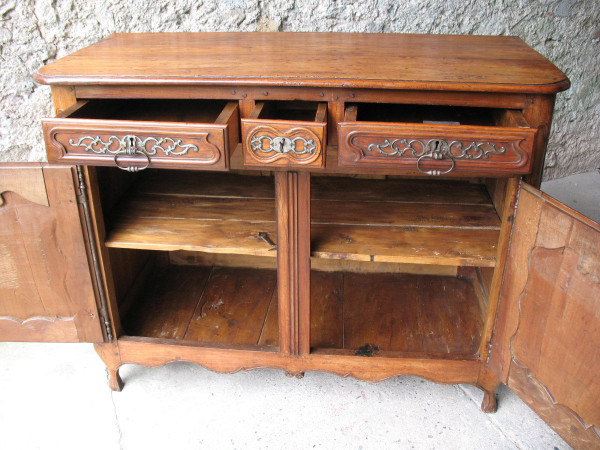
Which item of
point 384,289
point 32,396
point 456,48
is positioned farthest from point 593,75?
point 32,396

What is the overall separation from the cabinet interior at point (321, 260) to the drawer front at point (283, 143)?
346mm

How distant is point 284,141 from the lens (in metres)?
1.28

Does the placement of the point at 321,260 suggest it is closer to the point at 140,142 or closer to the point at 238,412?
the point at 238,412

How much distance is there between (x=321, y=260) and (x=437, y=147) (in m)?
1.02

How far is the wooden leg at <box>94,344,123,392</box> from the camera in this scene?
1.76 metres

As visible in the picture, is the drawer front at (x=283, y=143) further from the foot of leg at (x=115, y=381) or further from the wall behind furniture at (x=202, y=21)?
the wall behind furniture at (x=202, y=21)

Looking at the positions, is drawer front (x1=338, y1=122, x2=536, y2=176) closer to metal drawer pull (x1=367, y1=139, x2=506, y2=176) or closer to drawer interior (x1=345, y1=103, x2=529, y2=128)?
metal drawer pull (x1=367, y1=139, x2=506, y2=176)

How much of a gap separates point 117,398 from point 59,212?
0.69 meters

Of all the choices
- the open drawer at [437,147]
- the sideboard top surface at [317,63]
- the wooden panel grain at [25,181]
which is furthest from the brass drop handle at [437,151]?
the wooden panel grain at [25,181]

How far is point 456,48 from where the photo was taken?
1.68 m

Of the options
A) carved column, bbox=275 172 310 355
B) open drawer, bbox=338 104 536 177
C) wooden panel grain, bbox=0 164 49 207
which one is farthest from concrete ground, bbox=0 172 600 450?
open drawer, bbox=338 104 536 177

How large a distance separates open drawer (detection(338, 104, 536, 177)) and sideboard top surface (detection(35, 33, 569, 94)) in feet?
0.41

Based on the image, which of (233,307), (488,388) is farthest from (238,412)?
(488,388)

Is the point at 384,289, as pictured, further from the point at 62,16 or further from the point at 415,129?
the point at 62,16
